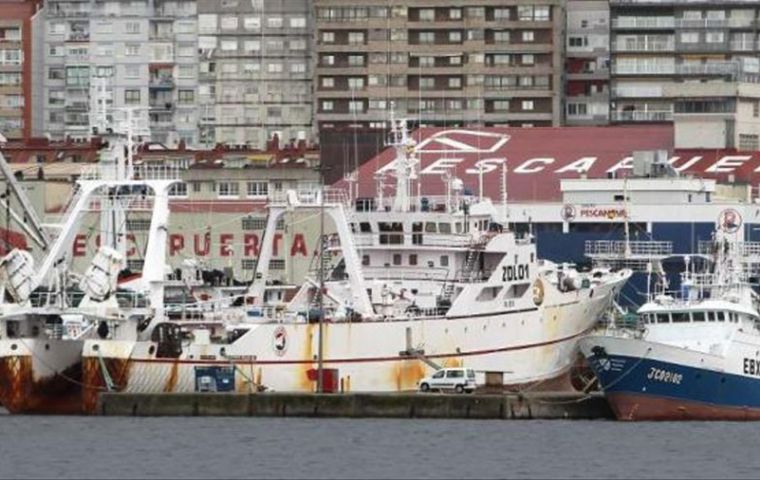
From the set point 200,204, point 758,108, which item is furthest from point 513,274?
point 758,108

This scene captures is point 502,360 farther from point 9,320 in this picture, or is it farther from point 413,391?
point 9,320

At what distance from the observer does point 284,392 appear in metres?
89.4

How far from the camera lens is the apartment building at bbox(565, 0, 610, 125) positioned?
547 feet

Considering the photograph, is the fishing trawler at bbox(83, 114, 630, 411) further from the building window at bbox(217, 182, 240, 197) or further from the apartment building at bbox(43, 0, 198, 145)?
the apartment building at bbox(43, 0, 198, 145)

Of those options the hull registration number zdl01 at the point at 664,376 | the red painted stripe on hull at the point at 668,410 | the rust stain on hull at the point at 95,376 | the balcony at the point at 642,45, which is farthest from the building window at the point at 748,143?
the rust stain on hull at the point at 95,376

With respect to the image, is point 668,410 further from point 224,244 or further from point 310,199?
point 224,244

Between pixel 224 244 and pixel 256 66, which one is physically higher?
pixel 256 66

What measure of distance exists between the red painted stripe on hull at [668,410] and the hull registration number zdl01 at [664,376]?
0.66 m

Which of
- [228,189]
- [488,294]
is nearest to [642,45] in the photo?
[228,189]

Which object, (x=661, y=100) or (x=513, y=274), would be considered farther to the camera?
(x=661, y=100)

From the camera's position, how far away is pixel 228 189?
474ft

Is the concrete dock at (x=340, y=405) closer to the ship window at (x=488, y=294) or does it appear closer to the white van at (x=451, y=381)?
the white van at (x=451, y=381)

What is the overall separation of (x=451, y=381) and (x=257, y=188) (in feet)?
179

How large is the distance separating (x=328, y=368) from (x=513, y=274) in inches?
304
